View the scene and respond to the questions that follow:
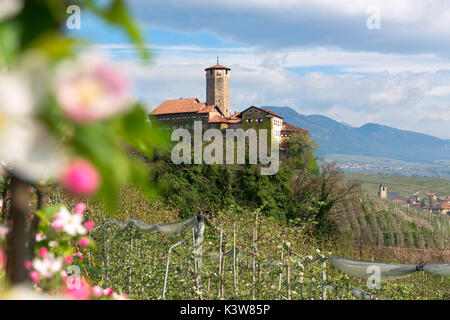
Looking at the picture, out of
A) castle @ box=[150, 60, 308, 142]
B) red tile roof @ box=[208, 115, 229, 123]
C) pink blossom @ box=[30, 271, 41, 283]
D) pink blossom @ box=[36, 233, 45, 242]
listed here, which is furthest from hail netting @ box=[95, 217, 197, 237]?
red tile roof @ box=[208, 115, 229, 123]

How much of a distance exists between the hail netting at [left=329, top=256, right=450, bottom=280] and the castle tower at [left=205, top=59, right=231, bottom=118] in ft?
180

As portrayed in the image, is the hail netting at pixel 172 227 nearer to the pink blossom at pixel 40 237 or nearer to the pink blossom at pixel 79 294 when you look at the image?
the pink blossom at pixel 40 237

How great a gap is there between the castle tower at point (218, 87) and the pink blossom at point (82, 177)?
58537mm

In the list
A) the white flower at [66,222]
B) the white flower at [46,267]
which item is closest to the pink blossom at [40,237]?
the white flower at [66,222]

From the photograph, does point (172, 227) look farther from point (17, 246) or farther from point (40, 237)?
point (17, 246)

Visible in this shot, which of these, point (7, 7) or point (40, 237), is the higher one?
point (7, 7)

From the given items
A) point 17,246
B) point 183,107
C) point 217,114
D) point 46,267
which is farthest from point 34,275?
point 183,107

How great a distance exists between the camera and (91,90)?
300 millimetres

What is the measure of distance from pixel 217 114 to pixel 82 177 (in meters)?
49.5

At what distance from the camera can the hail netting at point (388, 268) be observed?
369cm

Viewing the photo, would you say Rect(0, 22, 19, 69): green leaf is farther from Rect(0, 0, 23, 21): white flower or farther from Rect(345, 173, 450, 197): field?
Rect(345, 173, 450, 197): field

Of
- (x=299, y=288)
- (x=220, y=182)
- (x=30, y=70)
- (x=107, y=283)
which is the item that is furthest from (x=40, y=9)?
(x=220, y=182)
